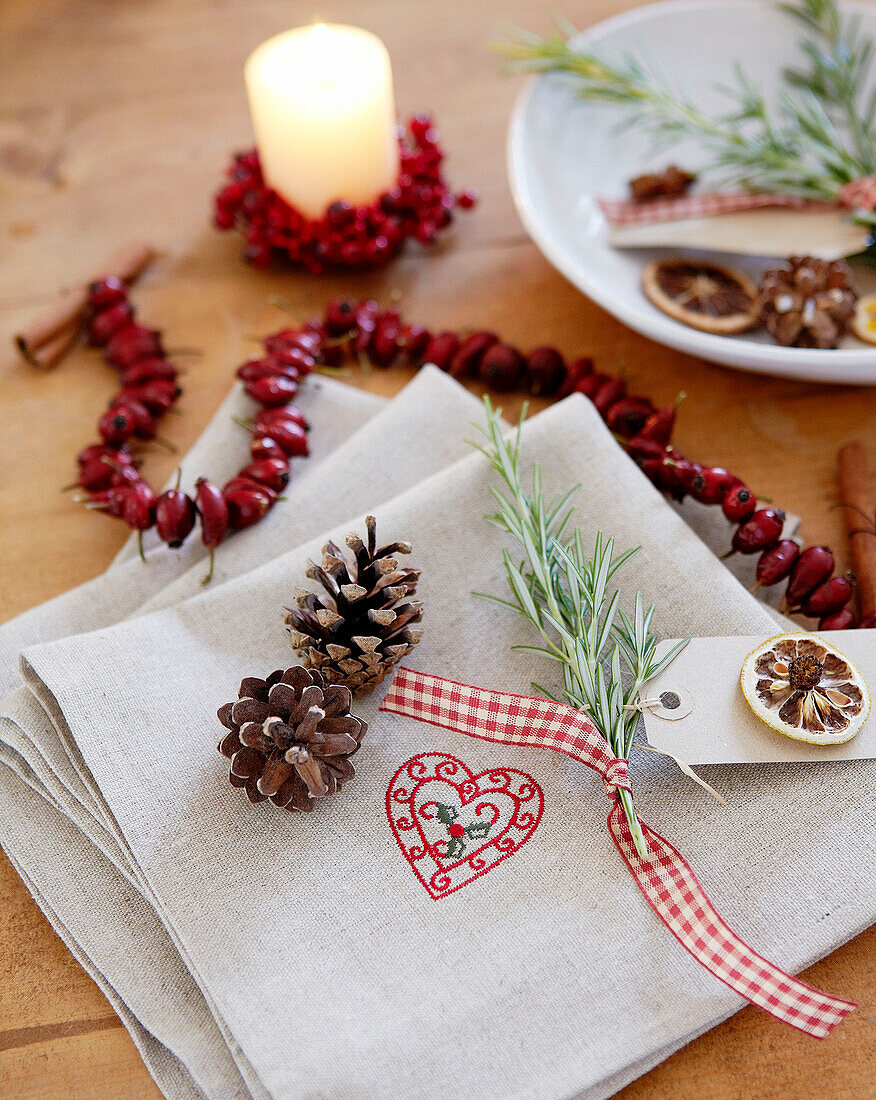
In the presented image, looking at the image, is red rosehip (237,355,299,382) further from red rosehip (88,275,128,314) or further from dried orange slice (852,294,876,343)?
dried orange slice (852,294,876,343)

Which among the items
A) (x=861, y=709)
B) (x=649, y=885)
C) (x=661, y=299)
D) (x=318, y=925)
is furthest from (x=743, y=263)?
(x=318, y=925)

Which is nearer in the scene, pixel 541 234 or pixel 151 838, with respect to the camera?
pixel 151 838

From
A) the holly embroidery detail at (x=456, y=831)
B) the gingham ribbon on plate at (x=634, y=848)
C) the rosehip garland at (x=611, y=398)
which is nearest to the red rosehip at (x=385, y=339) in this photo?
the rosehip garland at (x=611, y=398)

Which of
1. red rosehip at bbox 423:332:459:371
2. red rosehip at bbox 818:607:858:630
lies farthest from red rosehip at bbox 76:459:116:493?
red rosehip at bbox 818:607:858:630

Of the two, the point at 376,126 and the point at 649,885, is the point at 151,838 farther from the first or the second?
the point at 376,126

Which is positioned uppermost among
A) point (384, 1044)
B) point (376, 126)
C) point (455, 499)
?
point (376, 126)

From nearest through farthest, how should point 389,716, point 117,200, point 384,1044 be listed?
1. point 384,1044
2. point 389,716
3. point 117,200

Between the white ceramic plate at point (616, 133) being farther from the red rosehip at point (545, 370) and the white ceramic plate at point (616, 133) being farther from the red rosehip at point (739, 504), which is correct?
the red rosehip at point (739, 504)
